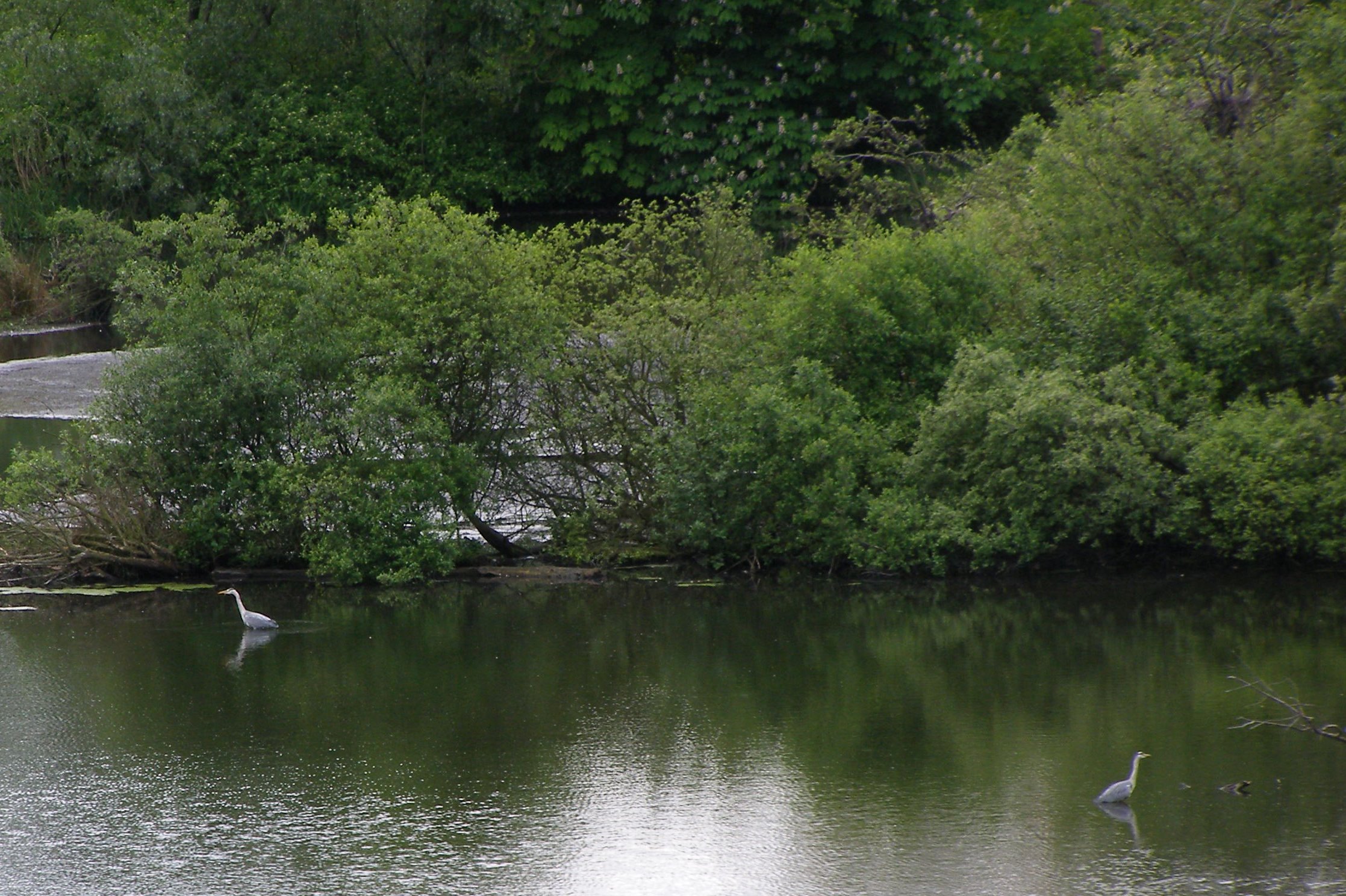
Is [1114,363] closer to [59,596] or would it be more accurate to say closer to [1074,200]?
[1074,200]

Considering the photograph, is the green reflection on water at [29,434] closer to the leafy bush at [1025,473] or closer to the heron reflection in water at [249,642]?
the heron reflection in water at [249,642]

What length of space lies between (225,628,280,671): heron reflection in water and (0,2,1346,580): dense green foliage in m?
1.96

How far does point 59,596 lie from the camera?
57.0 ft

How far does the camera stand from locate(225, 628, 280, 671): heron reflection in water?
14203 mm

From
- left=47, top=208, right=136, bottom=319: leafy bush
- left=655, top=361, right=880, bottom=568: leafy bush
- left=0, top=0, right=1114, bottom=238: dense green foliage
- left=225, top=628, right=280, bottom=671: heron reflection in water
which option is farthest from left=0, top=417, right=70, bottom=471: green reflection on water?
left=655, top=361, right=880, bottom=568: leafy bush

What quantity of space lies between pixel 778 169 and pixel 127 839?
2872 centimetres

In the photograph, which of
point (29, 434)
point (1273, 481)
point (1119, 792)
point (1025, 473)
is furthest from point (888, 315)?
point (29, 434)

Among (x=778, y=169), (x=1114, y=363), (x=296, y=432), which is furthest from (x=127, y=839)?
(x=778, y=169)

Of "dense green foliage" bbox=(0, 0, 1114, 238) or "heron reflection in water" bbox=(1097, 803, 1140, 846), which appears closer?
"heron reflection in water" bbox=(1097, 803, 1140, 846)

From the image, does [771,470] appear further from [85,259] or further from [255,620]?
[85,259]

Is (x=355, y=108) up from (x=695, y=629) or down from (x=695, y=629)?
up

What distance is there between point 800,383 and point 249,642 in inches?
274

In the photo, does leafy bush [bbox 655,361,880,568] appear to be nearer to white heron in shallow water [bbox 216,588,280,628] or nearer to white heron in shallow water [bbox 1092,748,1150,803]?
white heron in shallow water [bbox 216,588,280,628]

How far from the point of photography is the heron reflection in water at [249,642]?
1420 centimetres
